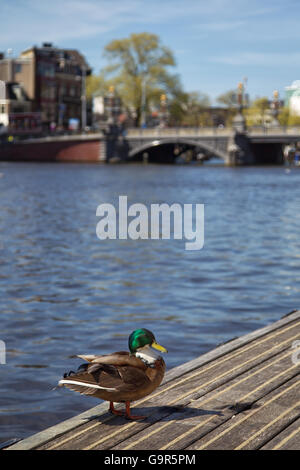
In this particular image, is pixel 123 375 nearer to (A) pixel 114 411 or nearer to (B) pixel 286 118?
(A) pixel 114 411

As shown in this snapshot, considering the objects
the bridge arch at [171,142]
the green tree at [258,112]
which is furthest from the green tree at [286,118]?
the bridge arch at [171,142]

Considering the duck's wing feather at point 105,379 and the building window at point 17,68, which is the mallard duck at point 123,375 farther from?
the building window at point 17,68

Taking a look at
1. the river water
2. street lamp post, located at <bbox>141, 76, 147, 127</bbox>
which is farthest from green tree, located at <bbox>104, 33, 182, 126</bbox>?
the river water

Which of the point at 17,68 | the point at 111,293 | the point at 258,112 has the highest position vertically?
the point at 17,68

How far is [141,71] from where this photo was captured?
86.3 meters

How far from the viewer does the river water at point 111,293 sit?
818 cm

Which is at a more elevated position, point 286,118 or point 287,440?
point 286,118

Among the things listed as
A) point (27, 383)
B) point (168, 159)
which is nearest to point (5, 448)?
point (27, 383)

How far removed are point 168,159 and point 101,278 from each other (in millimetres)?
77570

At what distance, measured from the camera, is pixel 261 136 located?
73625 mm

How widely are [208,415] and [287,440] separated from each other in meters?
0.67

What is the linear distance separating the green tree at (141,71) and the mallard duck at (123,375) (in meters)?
80.8

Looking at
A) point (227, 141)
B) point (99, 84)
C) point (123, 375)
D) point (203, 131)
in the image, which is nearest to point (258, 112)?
point (99, 84)

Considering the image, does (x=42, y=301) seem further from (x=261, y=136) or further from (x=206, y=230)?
(x=261, y=136)
